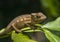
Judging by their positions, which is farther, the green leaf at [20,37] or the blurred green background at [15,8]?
the blurred green background at [15,8]

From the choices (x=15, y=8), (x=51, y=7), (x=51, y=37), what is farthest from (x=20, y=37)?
(x=15, y=8)

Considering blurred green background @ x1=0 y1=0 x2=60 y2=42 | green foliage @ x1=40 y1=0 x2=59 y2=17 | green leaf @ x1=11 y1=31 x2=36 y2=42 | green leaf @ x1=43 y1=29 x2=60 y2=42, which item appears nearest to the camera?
green leaf @ x1=43 y1=29 x2=60 y2=42

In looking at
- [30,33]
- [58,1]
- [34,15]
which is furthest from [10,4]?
[30,33]

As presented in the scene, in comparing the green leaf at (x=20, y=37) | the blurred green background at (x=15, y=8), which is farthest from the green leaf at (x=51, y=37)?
the blurred green background at (x=15, y=8)

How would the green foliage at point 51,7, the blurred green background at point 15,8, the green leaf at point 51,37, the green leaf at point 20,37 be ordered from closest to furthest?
1. the green leaf at point 51,37
2. the green leaf at point 20,37
3. the green foliage at point 51,7
4. the blurred green background at point 15,8

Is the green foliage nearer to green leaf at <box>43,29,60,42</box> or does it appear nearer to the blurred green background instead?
the blurred green background

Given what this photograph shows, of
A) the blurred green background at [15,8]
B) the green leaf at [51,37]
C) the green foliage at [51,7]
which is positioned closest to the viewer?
the green leaf at [51,37]

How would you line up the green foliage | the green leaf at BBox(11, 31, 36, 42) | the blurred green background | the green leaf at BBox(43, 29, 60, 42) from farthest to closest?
the blurred green background < the green foliage < the green leaf at BBox(11, 31, 36, 42) < the green leaf at BBox(43, 29, 60, 42)

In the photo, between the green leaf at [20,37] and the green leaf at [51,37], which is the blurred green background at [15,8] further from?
the green leaf at [51,37]

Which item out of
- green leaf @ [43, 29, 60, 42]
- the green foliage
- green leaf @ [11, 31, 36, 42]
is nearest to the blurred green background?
the green foliage

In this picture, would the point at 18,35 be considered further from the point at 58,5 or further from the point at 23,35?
the point at 58,5

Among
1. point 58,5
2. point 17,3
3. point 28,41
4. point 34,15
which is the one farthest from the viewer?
point 17,3
